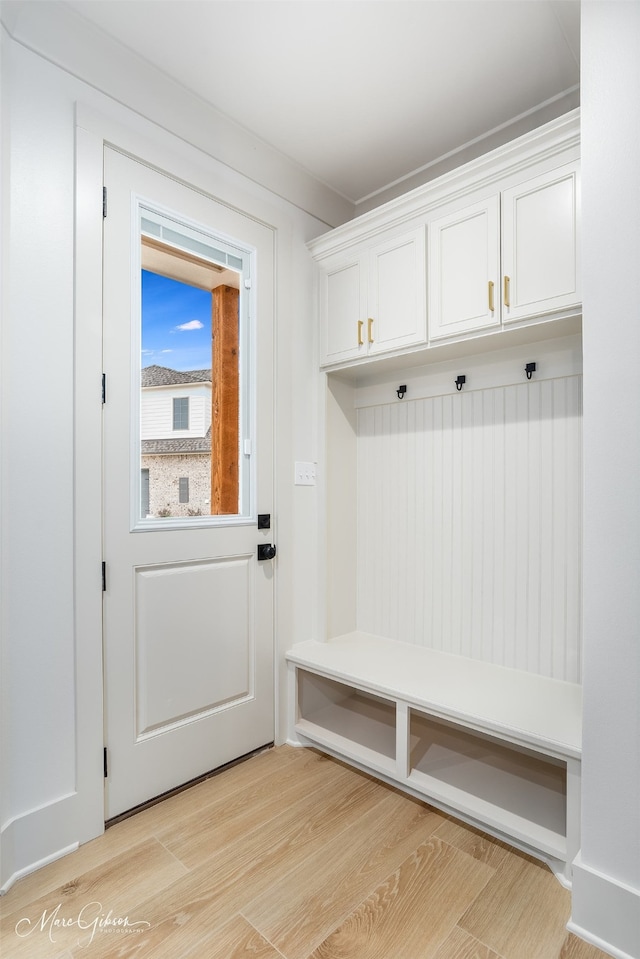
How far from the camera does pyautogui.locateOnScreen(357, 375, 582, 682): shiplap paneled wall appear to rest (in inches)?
82.6

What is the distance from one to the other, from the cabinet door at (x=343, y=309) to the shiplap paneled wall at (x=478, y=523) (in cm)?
40

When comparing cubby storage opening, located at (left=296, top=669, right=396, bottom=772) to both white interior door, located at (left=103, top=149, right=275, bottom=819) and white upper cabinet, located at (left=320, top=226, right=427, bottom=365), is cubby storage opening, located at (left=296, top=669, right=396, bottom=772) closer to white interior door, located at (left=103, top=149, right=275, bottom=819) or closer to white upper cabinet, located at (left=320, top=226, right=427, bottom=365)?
white interior door, located at (left=103, top=149, right=275, bottom=819)

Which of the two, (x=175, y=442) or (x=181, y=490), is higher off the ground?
(x=175, y=442)

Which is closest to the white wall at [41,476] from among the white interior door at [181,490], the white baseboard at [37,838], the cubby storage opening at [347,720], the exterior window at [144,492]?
the white baseboard at [37,838]

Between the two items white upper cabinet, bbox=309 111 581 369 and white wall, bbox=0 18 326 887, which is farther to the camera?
white upper cabinet, bbox=309 111 581 369

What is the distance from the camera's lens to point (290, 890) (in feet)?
5.14

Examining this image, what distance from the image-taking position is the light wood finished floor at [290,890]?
4.51 ft

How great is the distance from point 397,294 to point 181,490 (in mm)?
1253

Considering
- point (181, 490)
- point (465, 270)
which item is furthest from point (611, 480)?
point (181, 490)

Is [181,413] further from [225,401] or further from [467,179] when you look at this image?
[467,179]

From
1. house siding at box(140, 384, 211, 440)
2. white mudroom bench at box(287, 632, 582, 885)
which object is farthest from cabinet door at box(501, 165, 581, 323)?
white mudroom bench at box(287, 632, 582, 885)

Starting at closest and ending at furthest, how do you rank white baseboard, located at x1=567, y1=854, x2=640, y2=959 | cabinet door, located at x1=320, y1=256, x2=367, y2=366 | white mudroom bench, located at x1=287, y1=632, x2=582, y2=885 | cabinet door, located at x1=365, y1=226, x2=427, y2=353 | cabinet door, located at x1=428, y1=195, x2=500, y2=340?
white baseboard, located at x1=567, y1=854, x2=640, y2=959 → white mudroom bench, located at x1=287, y1=632, x2=582, y2=885 → cabinet door, located at x1=428, y1=195, x2=500, y2=340 → cabinet door, located at x1=365, y1=226, x2=427, y2=353 → cabinet door, located at x1=320, y1=256, x2=367, y2=366

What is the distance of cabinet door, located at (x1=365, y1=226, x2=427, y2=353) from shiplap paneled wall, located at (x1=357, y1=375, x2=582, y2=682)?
1.31 ft

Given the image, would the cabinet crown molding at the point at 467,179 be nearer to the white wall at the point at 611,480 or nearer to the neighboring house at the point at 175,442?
the white wall at the point at 611,480
